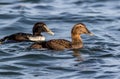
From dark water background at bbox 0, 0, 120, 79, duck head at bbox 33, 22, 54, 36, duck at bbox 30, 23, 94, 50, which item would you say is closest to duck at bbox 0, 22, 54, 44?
duck head at bbox 33, 22, 54, 36

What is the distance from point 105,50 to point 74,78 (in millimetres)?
2942

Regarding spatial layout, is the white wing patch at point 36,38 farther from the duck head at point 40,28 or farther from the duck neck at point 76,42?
the duck neck at point 76,42

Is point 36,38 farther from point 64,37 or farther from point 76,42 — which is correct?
point 76,42

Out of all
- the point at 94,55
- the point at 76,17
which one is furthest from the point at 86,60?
the point at 76,17

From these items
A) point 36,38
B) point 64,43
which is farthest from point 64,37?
point 64,43

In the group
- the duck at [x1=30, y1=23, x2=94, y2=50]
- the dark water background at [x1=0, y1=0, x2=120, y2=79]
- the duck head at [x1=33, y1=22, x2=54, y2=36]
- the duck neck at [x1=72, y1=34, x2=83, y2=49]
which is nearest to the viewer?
the dark water background at [x1=0, y1=0, x2=120, y2=79]

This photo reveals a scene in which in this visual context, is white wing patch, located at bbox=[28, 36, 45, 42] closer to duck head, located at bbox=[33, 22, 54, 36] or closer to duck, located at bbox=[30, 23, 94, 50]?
duck head, located at bbox=[33, 22, 54, 36]

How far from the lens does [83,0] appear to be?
26375mm

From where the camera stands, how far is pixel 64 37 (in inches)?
773

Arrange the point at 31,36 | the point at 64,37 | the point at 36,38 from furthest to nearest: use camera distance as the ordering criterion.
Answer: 1. the point at 64,37
2. the point at 36,38
3. the point at 31,36

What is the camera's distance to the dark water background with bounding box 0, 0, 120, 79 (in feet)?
49.9

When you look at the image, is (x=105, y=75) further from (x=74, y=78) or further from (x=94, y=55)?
(x=94, y=55)

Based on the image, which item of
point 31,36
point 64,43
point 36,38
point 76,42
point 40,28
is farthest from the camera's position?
point 40,28

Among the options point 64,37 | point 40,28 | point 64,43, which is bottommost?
point 64,37
